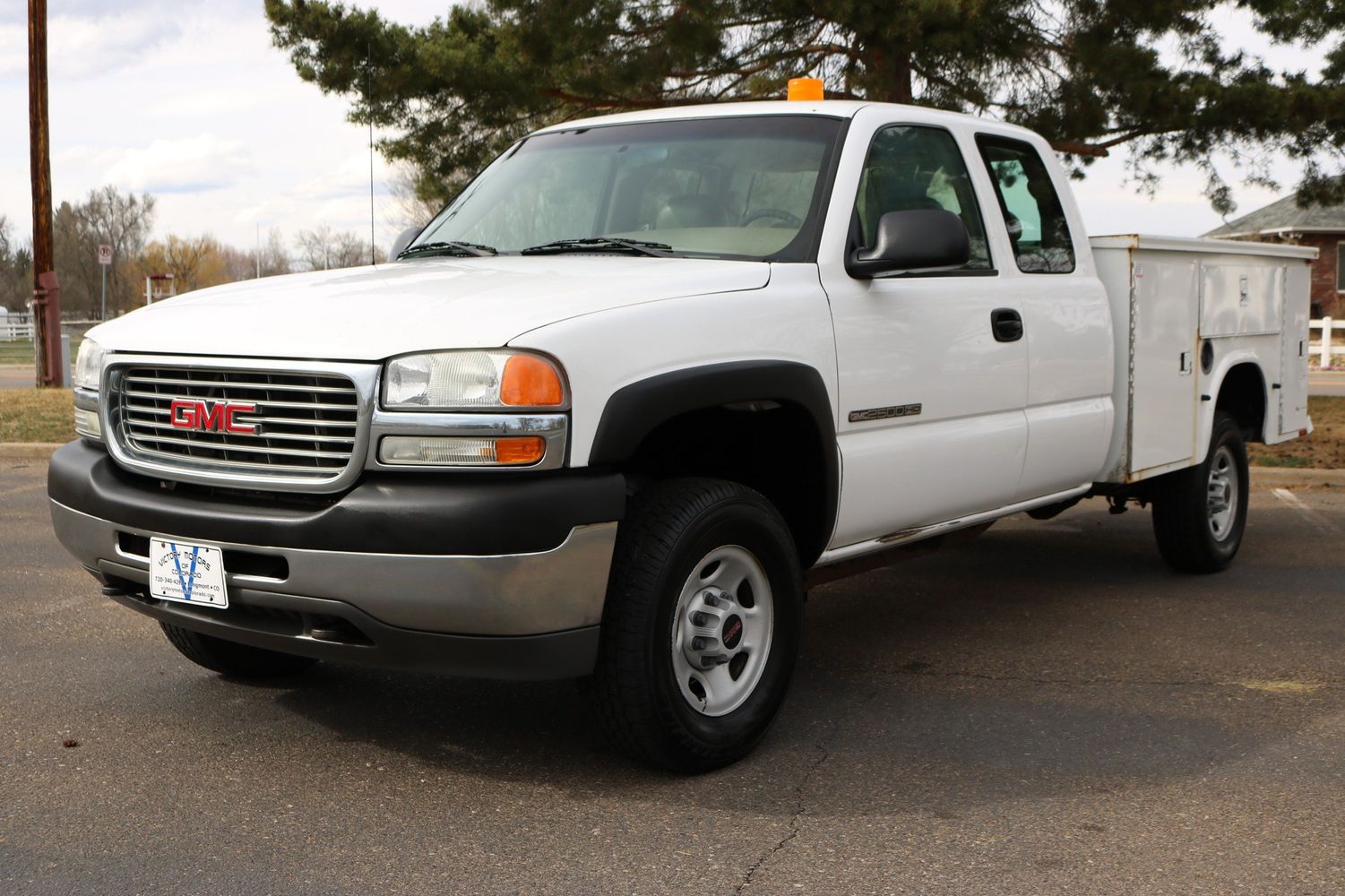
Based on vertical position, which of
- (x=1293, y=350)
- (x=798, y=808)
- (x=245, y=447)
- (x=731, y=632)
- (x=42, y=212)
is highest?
(x=42, y=212)

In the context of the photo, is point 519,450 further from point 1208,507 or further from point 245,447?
point 1208,507

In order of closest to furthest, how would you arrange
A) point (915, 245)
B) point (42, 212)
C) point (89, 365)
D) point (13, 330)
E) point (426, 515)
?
point (426, 515)
point (89, 365)
point (915, 245)
point (42, 212)
point (13, 330)

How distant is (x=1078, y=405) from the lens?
5.47m

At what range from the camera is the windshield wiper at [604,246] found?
4.44 m

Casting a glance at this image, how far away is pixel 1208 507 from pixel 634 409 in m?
4.04

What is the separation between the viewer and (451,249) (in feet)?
16.3

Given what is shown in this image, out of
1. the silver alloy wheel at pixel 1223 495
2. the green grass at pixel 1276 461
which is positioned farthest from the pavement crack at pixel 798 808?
the green grass at pixel 1276 461

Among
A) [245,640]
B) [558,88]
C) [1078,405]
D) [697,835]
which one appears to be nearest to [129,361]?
[245,640]

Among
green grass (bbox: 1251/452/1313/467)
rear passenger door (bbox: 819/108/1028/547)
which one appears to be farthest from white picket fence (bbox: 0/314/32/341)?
rear passenger door (bbox: 819/108/1028/547)

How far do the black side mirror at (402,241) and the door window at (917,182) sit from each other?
1.77m

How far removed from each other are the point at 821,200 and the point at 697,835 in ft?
6.63

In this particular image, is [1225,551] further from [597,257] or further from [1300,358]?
[597,257]

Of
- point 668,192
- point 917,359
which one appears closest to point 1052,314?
point 917,359

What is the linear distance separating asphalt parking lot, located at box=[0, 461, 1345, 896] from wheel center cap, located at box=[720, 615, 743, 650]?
355 mm
